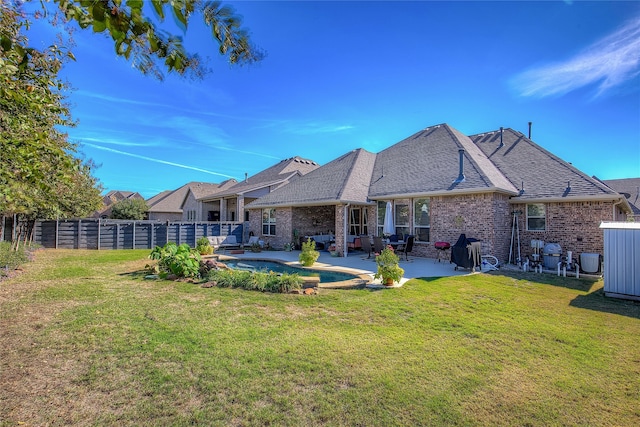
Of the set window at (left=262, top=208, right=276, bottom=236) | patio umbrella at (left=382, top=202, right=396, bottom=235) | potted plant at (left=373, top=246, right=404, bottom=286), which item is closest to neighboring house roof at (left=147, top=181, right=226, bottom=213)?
window at (left=262, top=208, right=276, bottom=236)

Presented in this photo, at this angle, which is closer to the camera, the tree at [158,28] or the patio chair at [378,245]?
the tree at [158,28]

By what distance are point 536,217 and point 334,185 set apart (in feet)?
32.3

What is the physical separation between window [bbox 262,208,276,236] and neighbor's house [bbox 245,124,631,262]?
0.07m

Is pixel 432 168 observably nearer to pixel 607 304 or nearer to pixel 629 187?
pixel 607 304

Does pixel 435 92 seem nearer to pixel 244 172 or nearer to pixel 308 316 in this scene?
pixel 308 316

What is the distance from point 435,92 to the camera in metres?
13.3

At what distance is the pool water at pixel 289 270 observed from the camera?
1048 centimetres

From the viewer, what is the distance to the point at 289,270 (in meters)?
12.2

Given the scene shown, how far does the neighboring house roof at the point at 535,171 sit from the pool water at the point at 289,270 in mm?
9127

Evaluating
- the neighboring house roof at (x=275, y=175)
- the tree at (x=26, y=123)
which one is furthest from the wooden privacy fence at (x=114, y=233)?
the tree at (x=26, y=123)

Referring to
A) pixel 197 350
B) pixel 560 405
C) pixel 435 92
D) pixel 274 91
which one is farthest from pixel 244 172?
pixel 560 405

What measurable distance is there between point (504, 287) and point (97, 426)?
31.4 feet

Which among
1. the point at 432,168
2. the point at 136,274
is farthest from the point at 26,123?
the point at 432,168

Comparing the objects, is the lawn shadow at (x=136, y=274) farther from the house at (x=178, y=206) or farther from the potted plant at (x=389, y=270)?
the house at (x=178, y=206)
